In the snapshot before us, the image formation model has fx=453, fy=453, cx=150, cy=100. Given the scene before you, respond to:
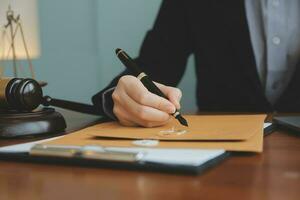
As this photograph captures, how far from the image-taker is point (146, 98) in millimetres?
643

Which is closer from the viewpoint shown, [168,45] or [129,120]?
[129,120]

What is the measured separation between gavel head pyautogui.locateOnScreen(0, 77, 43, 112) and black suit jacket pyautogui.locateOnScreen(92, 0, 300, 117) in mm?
490

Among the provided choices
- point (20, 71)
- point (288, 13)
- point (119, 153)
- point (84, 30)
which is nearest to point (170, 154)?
point (119, 153)

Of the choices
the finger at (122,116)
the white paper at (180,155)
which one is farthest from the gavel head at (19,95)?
the white paper at (180,155)

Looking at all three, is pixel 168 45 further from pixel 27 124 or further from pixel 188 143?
pixel 188 143

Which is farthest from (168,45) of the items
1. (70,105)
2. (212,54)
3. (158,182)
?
(158,182)

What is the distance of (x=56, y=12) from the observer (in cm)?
201

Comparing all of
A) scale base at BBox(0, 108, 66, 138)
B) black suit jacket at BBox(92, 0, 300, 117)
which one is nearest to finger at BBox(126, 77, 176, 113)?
scale base at BBox(0, 108, 66, 138)

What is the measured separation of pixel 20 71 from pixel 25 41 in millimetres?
995

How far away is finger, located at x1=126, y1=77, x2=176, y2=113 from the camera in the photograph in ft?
2.08

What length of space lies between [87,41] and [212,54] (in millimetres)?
780

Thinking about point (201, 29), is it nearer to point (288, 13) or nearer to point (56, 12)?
point (288, 13)

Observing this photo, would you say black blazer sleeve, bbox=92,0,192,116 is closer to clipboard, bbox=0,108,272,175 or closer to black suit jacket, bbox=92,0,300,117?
black suit jacket, bbox=92,0,300,117

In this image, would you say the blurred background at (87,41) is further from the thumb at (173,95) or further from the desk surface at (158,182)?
the desk surface at (158,182)
